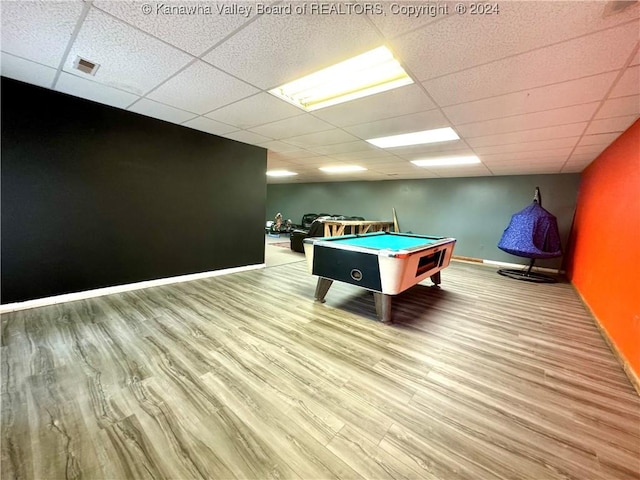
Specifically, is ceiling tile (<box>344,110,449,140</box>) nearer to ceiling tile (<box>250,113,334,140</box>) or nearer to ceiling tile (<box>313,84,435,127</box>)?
ceiling tile (<box>313,84,435,127</box>)

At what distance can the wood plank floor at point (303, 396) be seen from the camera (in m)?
1.17

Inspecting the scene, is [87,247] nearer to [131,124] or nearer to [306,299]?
[131,124]

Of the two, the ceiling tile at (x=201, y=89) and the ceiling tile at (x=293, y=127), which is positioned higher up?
the ceiling tile at (x=293, y=127)

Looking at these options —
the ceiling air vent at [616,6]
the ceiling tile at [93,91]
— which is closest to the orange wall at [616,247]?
the ceiling air vent at [616,6]

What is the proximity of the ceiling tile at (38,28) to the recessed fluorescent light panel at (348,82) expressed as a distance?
1.34 metres

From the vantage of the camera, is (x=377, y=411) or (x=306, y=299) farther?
(x=306, y=299)

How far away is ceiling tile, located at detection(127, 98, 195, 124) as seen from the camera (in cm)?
278

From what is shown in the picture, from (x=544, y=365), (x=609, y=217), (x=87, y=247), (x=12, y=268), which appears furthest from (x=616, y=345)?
(x=12, y=268)

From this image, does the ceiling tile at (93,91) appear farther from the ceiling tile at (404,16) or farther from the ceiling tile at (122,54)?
the ceiling tile at (404,16)

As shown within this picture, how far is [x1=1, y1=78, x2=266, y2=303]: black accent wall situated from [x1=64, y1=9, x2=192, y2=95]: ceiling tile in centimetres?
83

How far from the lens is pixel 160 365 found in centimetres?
182

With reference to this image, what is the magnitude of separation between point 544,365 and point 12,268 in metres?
4.95

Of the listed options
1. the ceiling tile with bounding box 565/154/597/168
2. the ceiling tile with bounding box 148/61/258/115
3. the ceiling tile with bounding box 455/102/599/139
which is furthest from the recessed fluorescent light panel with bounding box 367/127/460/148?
the ceiling tile with bounding box 565/154/597/168

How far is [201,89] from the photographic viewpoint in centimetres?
233
